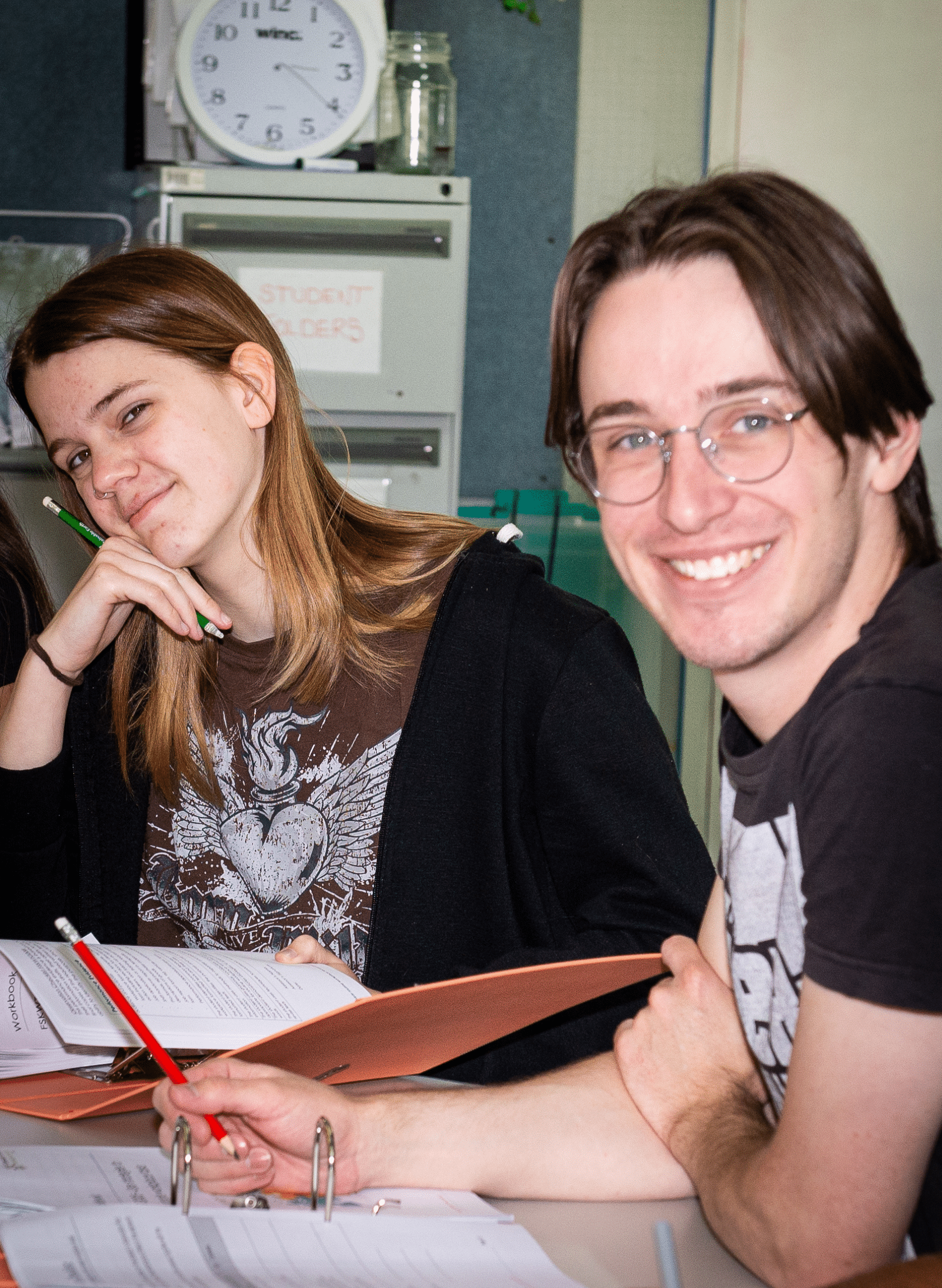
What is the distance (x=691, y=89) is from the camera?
288cm

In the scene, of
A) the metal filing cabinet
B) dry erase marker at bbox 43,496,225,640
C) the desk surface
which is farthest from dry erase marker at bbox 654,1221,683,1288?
the metal filing cabinet

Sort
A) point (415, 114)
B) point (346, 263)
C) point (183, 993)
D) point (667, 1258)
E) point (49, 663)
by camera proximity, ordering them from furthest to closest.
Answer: point (415, 114) < point (346, 263) < point (49, 663) < point (183, 993) < point (667, 1258)

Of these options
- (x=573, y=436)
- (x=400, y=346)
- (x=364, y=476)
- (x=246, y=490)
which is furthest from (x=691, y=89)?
(x=573, y=436)

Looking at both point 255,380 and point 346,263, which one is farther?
point 346,263

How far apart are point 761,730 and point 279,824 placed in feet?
1.85

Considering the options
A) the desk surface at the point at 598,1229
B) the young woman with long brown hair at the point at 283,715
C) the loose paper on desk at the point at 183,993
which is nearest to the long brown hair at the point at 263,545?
the young woman with long brown hair at the point at 283,715

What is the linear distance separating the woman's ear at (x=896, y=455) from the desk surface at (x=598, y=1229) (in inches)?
17.2

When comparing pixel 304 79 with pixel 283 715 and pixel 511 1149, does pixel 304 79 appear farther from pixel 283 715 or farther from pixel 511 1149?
pixel 511 1149

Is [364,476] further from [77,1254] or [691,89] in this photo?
[77,1254]

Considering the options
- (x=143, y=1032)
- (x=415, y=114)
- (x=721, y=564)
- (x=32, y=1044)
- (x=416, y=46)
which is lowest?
(x=32, y=1044)

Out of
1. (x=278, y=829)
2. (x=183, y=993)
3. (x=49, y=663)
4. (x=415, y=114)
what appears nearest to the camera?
(x=183, y=993)

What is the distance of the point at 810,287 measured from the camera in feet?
2.32

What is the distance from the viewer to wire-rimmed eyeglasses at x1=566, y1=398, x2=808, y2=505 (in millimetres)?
713

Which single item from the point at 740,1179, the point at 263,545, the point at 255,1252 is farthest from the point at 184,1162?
the point at 263,545
